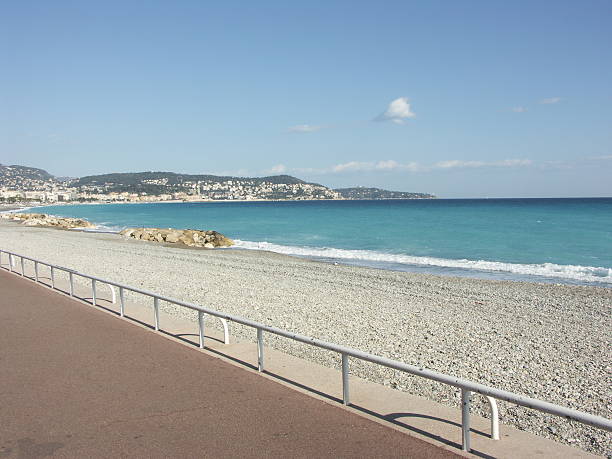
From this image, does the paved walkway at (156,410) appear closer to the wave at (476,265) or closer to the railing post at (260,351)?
the railing post at (260,351)

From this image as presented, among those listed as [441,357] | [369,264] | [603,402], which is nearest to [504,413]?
[603,402]

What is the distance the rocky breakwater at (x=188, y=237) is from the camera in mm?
41688

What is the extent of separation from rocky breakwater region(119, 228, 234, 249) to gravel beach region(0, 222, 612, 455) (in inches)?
695

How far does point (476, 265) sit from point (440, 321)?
1770 centimetres

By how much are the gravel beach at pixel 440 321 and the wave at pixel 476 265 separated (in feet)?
16.7

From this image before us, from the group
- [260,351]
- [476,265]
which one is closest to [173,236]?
[476,265]

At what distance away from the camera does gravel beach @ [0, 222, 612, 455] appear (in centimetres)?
741

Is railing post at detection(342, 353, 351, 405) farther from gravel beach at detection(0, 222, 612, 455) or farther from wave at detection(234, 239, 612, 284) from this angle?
wave at detection(234, 239, 612, 284)

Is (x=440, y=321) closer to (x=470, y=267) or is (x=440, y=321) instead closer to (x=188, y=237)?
(x=470, y=267)

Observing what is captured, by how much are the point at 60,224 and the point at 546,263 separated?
56590mm

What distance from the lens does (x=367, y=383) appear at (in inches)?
263

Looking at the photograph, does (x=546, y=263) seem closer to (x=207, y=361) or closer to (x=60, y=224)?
(x=207, y=361)

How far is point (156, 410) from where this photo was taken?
225 inches

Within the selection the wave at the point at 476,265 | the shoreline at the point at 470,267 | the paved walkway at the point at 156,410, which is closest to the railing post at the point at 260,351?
the paved walkway at the point at 156,410
